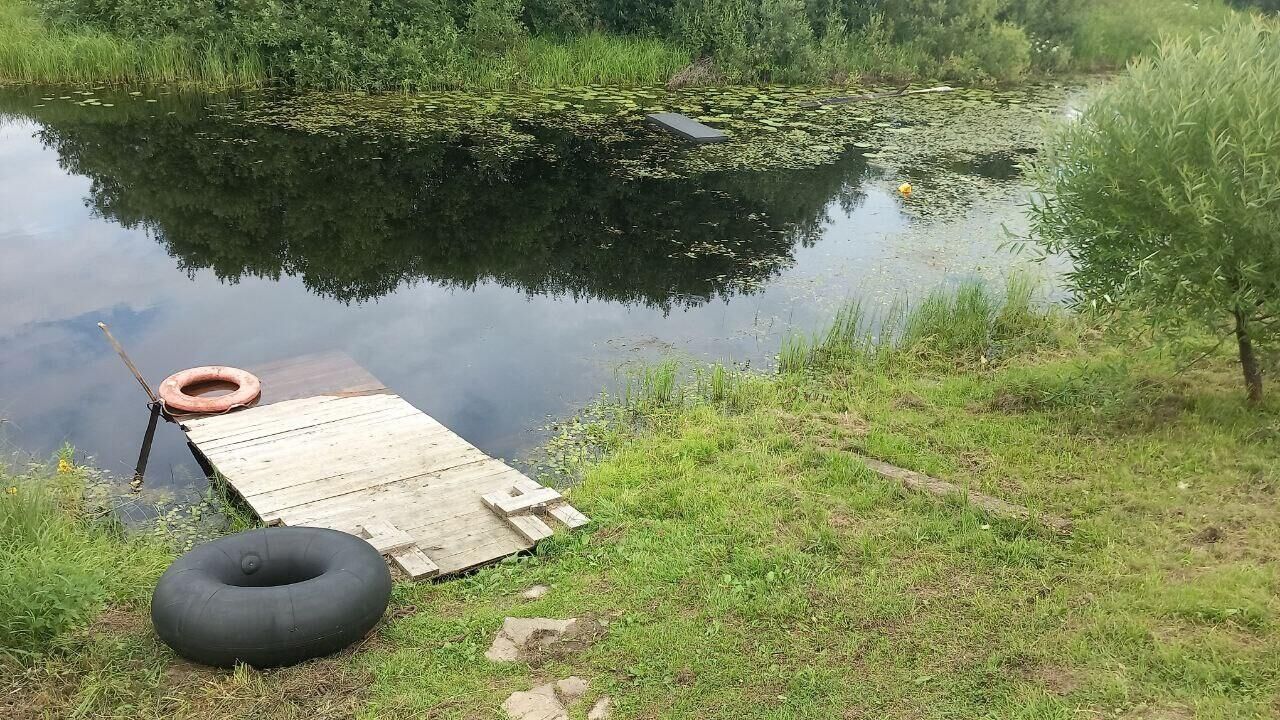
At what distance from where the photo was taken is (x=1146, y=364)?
7.21 m

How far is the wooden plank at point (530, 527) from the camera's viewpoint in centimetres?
535

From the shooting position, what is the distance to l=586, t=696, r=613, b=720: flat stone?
12.8ft

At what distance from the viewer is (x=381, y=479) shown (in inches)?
238

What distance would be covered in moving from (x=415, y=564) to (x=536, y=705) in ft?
4.45

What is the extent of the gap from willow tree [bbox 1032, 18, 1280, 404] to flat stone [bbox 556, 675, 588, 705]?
414 centimetres

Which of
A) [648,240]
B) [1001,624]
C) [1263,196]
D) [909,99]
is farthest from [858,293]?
[909,99]

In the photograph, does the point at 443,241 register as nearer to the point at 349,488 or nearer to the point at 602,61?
the point at 349,488

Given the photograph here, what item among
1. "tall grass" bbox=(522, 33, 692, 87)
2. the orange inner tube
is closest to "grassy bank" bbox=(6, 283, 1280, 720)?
the orange inner tube

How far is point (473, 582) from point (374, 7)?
14973mm

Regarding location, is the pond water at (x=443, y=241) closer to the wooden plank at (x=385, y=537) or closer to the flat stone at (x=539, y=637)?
the wooden plank at (x=385, y=537)

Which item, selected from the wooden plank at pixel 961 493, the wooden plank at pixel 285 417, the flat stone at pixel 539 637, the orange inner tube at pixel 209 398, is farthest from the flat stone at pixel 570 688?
the orange inner tube at pixel 209 398

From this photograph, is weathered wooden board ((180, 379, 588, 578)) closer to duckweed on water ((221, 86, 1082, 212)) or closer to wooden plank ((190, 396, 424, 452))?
wooden plank ((190, 396, 424, 452))

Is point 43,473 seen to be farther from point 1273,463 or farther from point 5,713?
point 1273,463

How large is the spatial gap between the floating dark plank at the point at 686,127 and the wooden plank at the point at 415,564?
35.6 feet
